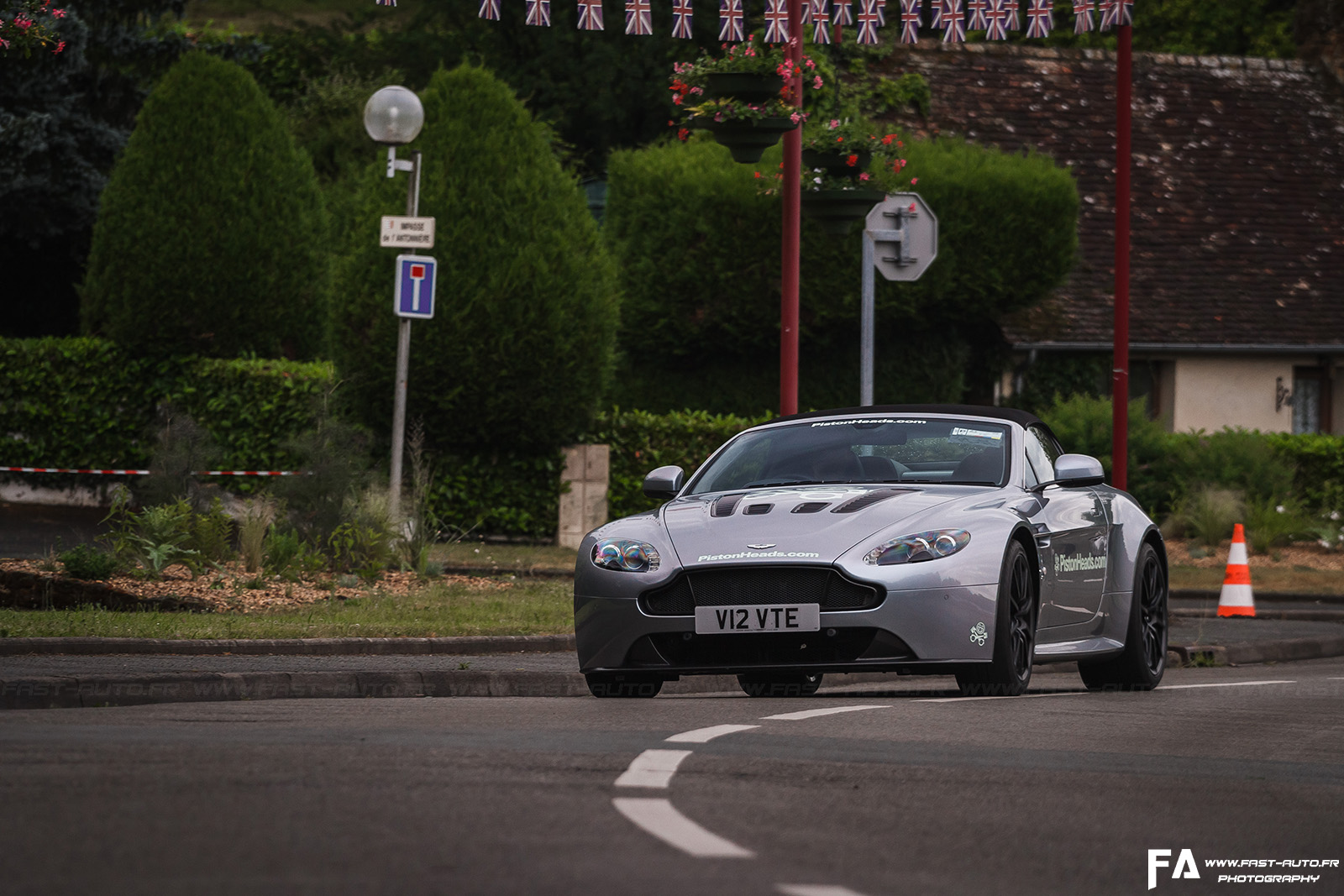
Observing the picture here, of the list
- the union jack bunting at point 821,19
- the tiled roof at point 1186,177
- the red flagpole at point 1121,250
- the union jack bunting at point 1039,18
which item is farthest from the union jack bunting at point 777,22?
the tiled roof at point 1186,177

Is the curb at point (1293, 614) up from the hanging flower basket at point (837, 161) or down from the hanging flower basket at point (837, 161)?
down

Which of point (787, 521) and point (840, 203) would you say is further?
point (840, 203)

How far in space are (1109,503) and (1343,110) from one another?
98.1 ft

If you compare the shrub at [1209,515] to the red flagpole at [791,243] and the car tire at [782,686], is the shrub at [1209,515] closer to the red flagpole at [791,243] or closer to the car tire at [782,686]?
the red flagpole at [791,243]

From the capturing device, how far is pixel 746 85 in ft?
51.0

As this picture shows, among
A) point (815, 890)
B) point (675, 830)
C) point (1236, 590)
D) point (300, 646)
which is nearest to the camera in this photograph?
point (815, 890)

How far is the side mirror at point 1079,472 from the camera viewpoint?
10742 mm

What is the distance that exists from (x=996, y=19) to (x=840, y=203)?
7.84ft

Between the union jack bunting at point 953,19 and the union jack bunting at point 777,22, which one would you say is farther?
the union jack bunting at point 953,19

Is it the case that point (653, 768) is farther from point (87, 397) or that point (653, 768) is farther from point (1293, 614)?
point (87, 397)

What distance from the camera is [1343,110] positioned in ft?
128

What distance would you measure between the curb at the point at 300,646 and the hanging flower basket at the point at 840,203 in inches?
198

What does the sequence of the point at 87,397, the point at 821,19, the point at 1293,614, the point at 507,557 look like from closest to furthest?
the point at 821,19
the point at 1293,614
the point at 507,557
the point at 87,397

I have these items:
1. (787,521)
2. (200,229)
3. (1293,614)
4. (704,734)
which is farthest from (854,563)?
(200,229)
